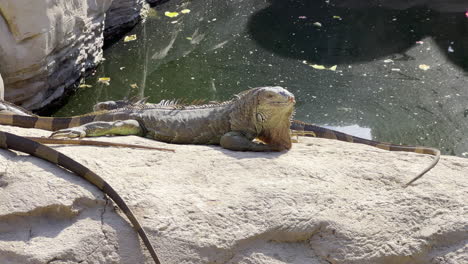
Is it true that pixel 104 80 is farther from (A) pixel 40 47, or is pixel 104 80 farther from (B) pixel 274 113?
(B) pixel 274 113

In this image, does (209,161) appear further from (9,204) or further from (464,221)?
(464,221)

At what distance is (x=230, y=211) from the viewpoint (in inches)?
128

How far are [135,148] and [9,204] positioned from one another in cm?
99

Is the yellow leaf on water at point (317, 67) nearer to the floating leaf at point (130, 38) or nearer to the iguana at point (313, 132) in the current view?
the floating leaf at point (130, 38)

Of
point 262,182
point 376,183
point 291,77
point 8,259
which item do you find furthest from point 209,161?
point 291,77

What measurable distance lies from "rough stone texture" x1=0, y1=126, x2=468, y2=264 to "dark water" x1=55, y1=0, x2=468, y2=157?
326 centimetres

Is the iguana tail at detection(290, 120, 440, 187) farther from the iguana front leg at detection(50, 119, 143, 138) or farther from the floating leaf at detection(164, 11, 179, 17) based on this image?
the floating leaf at detection(164, 11, 179, 17)

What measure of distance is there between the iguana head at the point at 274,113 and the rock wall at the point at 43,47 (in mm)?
3517

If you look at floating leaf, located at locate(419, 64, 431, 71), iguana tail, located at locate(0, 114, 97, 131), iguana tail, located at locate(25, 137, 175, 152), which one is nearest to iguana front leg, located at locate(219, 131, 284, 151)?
iguana tail, located at locate(25, 137, 175, 152)

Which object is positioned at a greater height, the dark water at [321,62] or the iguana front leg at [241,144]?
the iguana front leg at [241,144]

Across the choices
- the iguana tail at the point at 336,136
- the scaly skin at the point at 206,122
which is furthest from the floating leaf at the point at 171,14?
the scaly skin at the point at 206,122

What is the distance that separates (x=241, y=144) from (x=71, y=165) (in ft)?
4.25

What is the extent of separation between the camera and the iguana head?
4.20 metres

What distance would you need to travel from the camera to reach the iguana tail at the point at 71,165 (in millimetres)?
3029
